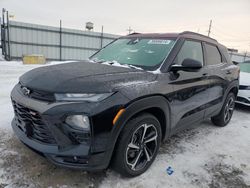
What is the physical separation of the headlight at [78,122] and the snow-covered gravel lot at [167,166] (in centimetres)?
78

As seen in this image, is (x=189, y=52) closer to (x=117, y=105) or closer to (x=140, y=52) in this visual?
(x=140, y=52)

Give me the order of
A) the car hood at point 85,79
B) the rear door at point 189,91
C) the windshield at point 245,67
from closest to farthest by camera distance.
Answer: the car hood at point 85,79, the rear door at point 189,91, the windshield at point 245,67

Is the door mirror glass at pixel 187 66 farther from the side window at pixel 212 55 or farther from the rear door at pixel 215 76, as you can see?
the side window at pixel 212 55

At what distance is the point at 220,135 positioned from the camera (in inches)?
156

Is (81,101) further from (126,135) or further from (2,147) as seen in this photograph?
(2,147)

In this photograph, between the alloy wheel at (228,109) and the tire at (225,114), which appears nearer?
the tire at (225,114)

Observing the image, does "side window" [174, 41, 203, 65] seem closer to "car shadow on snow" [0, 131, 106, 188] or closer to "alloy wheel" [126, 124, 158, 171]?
"alloy wheel" [126, 124, 158, 171]

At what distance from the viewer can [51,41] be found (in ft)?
53.0

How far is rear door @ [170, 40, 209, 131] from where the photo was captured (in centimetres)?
273

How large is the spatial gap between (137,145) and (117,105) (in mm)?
711

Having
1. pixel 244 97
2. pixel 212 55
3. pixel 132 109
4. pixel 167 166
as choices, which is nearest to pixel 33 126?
pixel 132 109

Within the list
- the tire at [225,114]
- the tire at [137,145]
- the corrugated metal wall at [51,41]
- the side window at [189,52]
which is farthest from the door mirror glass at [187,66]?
the corrugated metal wall at [51,41]

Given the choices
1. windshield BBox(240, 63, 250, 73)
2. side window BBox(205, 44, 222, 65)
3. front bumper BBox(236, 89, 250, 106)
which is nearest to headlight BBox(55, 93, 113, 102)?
side window BBox(205, 44, 222, 65)

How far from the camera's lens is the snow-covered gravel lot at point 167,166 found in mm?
2277
